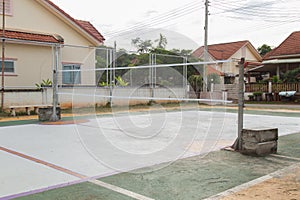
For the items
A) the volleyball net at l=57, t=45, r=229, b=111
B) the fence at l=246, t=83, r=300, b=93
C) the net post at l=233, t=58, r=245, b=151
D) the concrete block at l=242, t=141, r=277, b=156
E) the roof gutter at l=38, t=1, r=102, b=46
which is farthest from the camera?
the fence at l=246, t=83, r=300, b=93

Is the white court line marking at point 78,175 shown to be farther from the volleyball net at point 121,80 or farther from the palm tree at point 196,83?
the palm tree at point 196,83

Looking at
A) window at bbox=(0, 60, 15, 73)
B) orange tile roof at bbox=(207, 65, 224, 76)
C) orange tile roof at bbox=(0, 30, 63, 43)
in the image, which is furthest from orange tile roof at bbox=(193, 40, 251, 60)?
window at bbox=(0, 60, 15, 73)

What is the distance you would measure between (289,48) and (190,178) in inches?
792

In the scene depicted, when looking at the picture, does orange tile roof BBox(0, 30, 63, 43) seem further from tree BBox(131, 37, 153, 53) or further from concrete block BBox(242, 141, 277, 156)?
concrete block BBox(242, 141, 277, 156)

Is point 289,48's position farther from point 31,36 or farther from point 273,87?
point 31,36

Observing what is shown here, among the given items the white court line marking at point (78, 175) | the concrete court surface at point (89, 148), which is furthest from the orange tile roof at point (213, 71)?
the white court line marking at point (78, 175)

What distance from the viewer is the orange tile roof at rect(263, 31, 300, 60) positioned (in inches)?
809

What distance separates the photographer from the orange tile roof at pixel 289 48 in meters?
20.5

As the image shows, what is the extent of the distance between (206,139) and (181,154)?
4.93ft

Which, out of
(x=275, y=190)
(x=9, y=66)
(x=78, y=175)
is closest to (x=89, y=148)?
(x=78, y=175)

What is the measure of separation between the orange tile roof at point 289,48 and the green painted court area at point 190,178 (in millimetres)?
17539

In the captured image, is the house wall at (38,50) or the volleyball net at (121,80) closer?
the house wall at (38,50)

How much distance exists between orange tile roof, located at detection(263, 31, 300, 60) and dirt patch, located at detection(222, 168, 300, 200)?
18.6 metres

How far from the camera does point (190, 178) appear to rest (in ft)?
11.8
